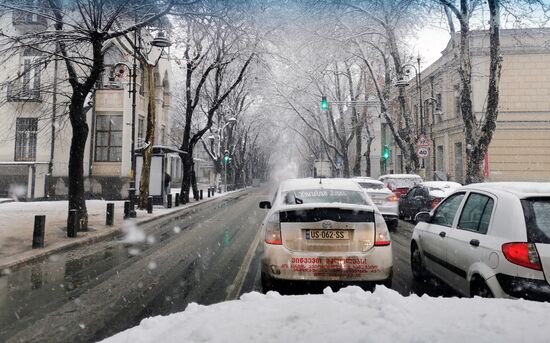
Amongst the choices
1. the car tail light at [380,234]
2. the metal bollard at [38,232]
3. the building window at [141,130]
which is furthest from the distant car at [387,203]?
the building window at [141,130]

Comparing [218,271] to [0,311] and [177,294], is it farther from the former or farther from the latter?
[0,311]

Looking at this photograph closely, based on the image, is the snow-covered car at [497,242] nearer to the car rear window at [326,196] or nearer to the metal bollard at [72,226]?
the car rear window at [326,196]

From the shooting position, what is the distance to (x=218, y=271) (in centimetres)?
672

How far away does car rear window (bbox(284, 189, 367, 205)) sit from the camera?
5.62 meters

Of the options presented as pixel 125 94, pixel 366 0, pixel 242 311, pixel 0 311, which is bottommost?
pixel 0 311

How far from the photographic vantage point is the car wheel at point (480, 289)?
12.7 ft

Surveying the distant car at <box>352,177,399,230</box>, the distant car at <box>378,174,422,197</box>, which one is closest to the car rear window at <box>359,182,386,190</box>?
the distant car at <box>352,177,399,230</box>

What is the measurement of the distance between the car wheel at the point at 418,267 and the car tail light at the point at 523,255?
2.16 meters

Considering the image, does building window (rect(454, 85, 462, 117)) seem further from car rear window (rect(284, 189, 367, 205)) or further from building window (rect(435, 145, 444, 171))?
car rear window (rect(284, 189, 367, 205))

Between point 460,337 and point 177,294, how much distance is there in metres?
3.84

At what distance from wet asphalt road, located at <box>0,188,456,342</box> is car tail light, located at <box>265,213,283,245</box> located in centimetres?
101

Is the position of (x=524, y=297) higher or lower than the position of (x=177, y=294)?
higher

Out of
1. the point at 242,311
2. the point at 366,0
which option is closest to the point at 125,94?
the point at 366,0

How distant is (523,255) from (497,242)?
0.28 meters
